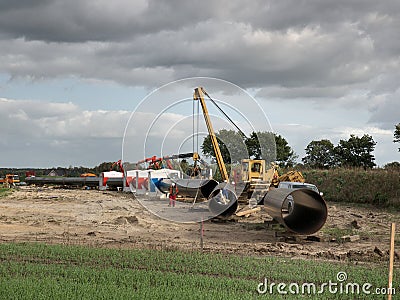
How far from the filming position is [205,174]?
31766 millimetres

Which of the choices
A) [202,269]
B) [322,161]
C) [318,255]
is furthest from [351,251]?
[322,161]

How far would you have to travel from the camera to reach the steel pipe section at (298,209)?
2069cm

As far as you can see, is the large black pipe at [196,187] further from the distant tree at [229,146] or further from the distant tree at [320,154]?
the distant tree at [320,154]

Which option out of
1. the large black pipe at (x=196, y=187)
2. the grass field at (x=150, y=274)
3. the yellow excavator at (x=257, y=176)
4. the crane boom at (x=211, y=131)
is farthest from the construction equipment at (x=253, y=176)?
the grass field at (x=150, y=274)

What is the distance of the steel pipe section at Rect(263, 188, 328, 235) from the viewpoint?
20692 mm

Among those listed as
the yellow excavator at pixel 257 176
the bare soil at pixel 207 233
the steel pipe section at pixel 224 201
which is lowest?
the bare soil at pixel 207 233

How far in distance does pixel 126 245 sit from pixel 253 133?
9.67m

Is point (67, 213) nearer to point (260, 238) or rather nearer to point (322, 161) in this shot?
point (260, 238)

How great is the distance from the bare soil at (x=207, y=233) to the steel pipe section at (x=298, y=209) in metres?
0.53

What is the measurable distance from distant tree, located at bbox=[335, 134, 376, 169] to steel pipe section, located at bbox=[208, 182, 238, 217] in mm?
41291

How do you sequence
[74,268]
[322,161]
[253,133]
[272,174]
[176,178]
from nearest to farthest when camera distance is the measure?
[74,268] → [253,133] → [272,174] → [176,178] → [322,161]

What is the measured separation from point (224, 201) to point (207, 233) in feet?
17.9

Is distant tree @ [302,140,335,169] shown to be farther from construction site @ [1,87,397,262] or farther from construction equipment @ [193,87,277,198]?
construction equipment @ [193,87,277,198]

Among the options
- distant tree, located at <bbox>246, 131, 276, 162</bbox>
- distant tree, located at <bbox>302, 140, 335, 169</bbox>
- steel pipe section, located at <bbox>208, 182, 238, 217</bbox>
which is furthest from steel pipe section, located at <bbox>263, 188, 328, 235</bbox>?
distant tree, located at <bbox>302, 140, 335, 169</bbox>
